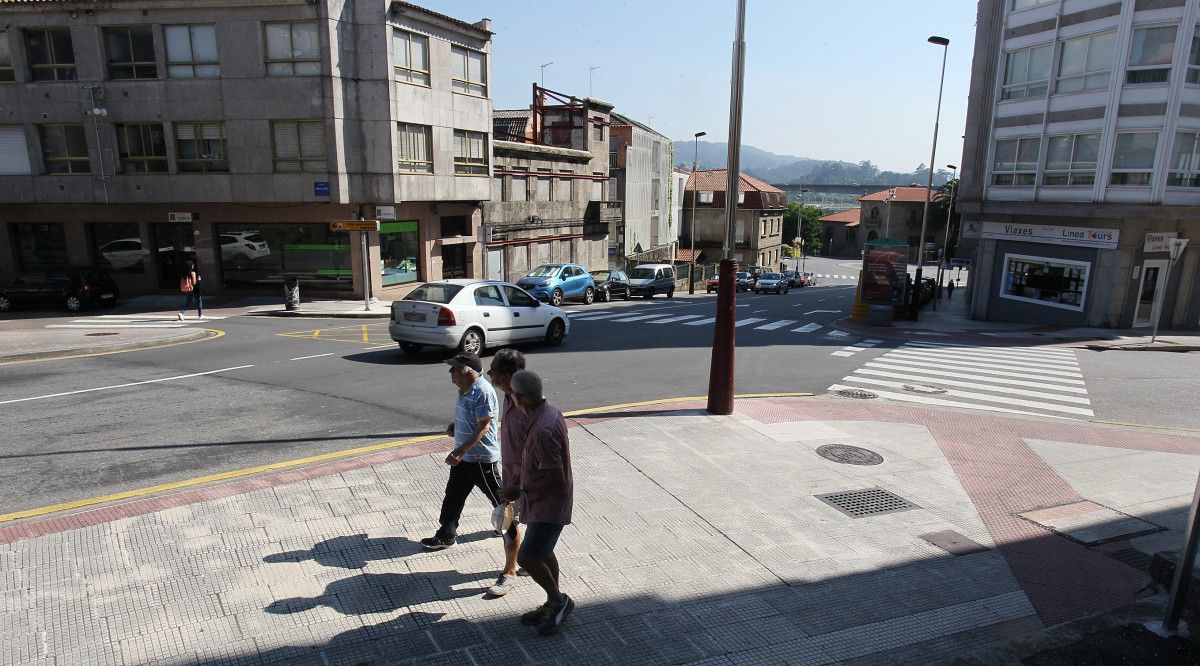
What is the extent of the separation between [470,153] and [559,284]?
22.2 ft

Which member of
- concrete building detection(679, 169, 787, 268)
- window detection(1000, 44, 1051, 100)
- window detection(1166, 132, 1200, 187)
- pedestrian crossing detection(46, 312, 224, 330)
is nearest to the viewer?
pedestrian crossing detection(46, 312, 224, 330)

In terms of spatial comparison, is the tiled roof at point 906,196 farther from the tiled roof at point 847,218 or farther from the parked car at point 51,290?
the parked car at point 51,290

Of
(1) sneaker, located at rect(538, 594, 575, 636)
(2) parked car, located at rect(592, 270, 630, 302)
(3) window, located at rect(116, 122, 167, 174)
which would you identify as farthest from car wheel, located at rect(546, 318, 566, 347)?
(2) parked car, located at rect(592, 270, 630, 302)

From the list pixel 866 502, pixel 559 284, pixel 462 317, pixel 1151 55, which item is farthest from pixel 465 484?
pixel 1151 55

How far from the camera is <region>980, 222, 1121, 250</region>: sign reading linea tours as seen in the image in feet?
78.5

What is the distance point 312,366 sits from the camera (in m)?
14.1

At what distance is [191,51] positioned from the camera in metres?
25.0

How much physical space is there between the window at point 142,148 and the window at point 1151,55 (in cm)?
3228

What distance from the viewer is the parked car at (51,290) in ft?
75.8

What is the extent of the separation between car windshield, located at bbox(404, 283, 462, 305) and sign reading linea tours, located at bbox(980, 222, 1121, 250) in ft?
70.7

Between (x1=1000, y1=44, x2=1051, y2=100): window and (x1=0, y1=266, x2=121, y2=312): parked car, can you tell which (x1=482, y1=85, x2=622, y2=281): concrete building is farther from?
(x1=1000, y1=44, x2=1051, y2=100): window

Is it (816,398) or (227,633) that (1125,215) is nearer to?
(816,398)

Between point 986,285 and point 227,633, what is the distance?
3081 cm

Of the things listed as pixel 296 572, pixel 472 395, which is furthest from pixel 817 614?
pixel 296 572
